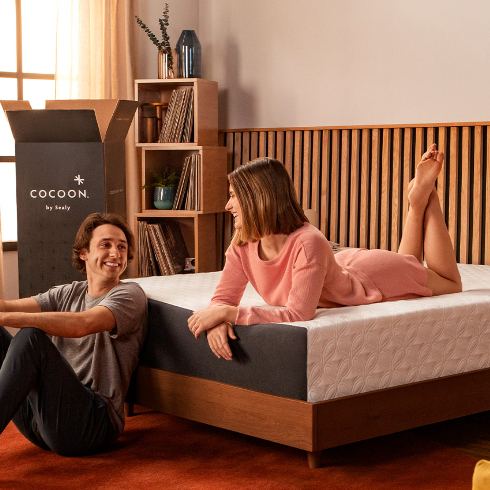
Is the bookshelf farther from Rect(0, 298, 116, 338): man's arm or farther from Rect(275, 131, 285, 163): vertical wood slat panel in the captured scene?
Rect(0, 298, 116, 338): man's arm

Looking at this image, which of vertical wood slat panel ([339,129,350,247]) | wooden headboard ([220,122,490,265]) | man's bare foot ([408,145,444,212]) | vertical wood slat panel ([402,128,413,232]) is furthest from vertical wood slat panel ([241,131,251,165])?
man's bare foot ([408,145,444,212])

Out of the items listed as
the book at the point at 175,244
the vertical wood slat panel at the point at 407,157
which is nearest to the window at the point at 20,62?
the book at the point at 175,244

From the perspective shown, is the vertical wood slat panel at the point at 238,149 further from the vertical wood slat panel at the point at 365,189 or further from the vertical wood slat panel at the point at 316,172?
the vertical wood slat panel at the point at 365,189

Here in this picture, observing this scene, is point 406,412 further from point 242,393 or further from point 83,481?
point 83,481

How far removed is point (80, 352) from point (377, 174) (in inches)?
80.7

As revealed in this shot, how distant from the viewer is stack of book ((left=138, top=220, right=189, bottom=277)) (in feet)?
13.8

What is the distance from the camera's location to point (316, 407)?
196 cm

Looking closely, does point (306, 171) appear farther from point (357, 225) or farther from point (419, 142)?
point (419, 142)

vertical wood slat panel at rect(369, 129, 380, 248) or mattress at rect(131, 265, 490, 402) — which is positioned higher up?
vertical wood slat panel at rect(369, 129, 380, 248)

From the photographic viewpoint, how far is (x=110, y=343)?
7.41 ft

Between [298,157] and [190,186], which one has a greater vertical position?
[298,157]

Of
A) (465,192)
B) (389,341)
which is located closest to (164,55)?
(465,192)

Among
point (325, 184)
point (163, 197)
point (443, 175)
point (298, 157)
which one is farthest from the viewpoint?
point (163, 197)

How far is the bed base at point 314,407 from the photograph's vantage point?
78.8 inches
